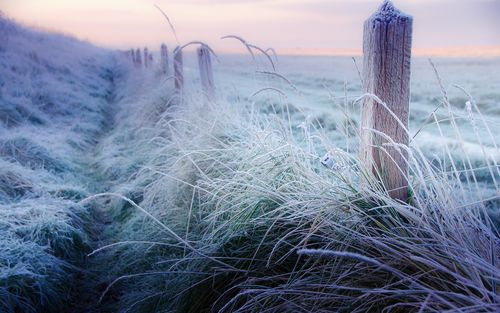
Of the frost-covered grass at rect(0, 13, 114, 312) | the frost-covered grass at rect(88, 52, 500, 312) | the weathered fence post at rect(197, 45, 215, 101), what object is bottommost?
the frost-covered grass at rect(0, 13, 114, 312)

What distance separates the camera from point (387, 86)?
7.00ft

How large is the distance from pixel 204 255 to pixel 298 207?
21.2 inches

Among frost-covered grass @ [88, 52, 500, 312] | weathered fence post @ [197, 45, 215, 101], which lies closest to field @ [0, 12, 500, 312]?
frost-covered grass @ [88, 52, 500, 312]

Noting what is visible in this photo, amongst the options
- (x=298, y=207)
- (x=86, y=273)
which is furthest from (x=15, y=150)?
(x=298, y=207)

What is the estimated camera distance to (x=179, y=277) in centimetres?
258

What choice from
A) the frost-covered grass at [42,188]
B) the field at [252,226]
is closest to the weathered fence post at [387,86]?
the field at [252,226]

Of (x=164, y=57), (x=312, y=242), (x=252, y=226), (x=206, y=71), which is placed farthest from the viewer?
(x=164, y=57)

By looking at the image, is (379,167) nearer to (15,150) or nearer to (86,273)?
(86,273)

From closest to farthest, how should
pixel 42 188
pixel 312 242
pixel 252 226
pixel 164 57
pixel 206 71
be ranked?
pixel 312 242 → pixel 252 226 → pixel 42 188 → pixel 206 71 → pixel 164 57

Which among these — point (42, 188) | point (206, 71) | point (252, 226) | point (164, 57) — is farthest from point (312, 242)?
point (164, 57)

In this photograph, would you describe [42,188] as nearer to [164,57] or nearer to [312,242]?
[312,242]

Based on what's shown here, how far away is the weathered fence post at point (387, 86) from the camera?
2072 mm

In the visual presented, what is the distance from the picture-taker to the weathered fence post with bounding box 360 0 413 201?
2.07 meters

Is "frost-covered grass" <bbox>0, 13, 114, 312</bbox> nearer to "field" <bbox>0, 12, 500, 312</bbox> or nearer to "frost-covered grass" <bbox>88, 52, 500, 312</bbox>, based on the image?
"field" <bbox>0, 12, 500, 312</bbox>
